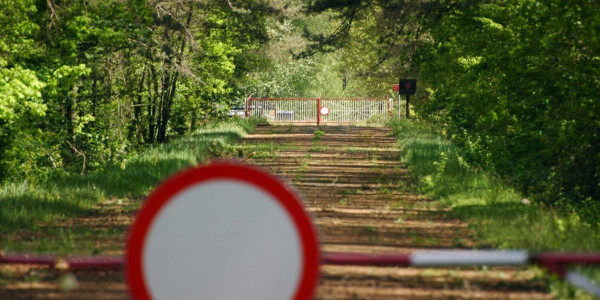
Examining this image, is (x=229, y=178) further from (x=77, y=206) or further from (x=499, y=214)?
(x=77, y=206)

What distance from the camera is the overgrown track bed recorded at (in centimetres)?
613

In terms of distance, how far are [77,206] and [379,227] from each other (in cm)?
403

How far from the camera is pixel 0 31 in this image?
2239 cm

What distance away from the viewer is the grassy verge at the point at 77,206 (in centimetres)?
874

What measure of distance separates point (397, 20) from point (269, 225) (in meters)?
25.4

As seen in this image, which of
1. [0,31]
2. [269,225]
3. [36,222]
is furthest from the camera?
[0,31]

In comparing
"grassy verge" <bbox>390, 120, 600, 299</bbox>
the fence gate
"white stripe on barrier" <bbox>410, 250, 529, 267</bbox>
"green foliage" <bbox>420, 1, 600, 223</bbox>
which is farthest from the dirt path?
the fence gate

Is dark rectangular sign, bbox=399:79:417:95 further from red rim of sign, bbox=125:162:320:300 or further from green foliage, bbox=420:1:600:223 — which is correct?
red rim of sign, bbox=125:162:320:300

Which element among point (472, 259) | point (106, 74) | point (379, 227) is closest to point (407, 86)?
point (106, 74)

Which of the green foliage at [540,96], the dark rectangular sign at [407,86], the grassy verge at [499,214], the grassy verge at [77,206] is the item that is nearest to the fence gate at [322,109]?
the dark rectangular sign at [407,86]

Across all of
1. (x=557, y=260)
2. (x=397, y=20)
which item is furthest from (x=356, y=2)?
(x=557, y=260)

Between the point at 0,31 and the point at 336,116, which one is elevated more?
the point at 0,31

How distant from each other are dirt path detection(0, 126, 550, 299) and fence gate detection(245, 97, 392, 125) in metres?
32.0

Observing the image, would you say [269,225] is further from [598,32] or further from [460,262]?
[598,32]
